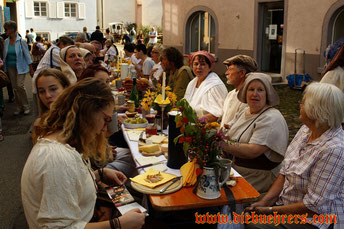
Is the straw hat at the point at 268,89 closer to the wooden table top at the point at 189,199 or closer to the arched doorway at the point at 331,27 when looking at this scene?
the wooden table top at the point at 189,199

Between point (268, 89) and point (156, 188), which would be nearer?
point (156, 188)

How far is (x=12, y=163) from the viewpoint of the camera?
5.07 metres

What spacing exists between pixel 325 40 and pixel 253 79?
25.8ft

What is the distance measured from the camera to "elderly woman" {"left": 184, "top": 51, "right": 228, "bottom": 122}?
166 inches

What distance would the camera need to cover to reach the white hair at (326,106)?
→ 224 cm

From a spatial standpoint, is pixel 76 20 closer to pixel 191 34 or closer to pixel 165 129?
pixel 191 34

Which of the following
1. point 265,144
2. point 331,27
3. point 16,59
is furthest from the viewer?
point 331,27

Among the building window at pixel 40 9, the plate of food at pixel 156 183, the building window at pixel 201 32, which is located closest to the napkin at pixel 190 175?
the plate of food at pixel 156 183

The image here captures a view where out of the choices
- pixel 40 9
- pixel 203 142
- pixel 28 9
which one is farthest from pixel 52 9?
pixel 203 142

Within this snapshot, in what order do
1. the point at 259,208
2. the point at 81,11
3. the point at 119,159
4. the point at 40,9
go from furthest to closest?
the point at 81,11 → the point at 40,9 → the point at 119,159 → the point at 259,208

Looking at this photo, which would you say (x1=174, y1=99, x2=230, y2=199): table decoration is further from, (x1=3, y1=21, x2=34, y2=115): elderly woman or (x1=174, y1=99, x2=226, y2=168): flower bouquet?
(x1=3, y1=21, x2=34, y2=115): elderly woman

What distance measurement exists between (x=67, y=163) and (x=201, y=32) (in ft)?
45.8

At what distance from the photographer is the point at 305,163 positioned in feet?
7.74

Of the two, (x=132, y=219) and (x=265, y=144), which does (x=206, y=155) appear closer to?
(x=132, y=219)
